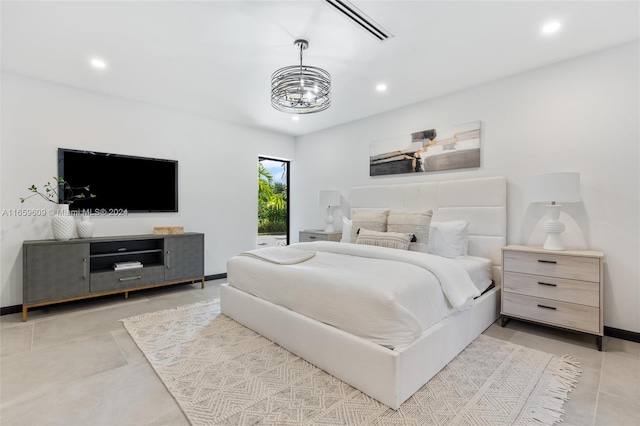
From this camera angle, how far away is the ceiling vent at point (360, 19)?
2061 mm

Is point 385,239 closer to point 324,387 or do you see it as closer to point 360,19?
point 324,387

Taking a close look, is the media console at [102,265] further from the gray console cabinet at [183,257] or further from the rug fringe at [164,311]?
the rug fringe at [164,311]

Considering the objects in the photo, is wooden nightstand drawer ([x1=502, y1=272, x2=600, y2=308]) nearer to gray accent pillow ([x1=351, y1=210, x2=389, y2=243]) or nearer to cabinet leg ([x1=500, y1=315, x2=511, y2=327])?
cabinet leg ([x1=500, y1=315, x2=511, y2=327])

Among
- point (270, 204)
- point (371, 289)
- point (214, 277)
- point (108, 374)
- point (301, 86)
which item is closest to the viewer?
point (371, 289)

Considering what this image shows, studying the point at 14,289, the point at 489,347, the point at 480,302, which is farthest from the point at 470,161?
the point at 14,289

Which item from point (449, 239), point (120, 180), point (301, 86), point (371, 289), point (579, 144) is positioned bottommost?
point (371, 289)

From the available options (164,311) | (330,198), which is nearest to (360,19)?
(330,198)

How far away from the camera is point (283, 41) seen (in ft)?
8.47

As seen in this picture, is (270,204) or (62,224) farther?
(270,204)

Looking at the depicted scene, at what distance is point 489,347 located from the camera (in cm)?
244

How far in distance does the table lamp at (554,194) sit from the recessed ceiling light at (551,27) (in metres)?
1.16

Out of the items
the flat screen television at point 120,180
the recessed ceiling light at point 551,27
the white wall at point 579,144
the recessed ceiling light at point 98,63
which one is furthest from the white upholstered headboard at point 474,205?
the recessed ceiling light at point 98,63

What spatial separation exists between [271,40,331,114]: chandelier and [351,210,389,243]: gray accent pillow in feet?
4.86

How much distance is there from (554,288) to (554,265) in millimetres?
196
